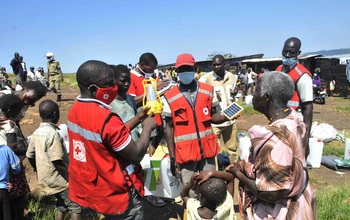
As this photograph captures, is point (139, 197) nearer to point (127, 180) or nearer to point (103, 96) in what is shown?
point (127, 180)

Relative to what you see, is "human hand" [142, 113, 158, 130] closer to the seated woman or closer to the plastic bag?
the seated woman

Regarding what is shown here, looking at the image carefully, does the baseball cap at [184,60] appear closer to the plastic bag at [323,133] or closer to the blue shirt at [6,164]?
the blue shirt at [6,164]

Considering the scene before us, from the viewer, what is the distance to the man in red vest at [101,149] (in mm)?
1881

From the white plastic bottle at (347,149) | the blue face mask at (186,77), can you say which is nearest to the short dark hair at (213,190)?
the blue face mask at (186,77)

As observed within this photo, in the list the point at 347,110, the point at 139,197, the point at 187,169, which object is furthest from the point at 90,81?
the point at 347,110

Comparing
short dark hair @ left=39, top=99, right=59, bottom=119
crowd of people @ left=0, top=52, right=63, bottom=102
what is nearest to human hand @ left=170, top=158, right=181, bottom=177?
short dark hair @ left=39, top=99, right=59, bottom=119

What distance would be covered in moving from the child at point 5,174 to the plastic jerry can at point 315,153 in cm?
496

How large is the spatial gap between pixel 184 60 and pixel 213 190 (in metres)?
1.57

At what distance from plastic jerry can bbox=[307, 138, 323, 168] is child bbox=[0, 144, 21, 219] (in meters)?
4.96

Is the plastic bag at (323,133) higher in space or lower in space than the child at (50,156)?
lower

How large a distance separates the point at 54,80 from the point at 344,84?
624 inches

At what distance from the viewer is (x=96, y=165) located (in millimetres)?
1953

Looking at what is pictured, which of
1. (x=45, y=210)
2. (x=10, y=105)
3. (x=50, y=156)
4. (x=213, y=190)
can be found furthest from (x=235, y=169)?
(x=45, y=210)

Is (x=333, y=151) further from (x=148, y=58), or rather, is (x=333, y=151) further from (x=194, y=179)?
(x=194, y=179)
